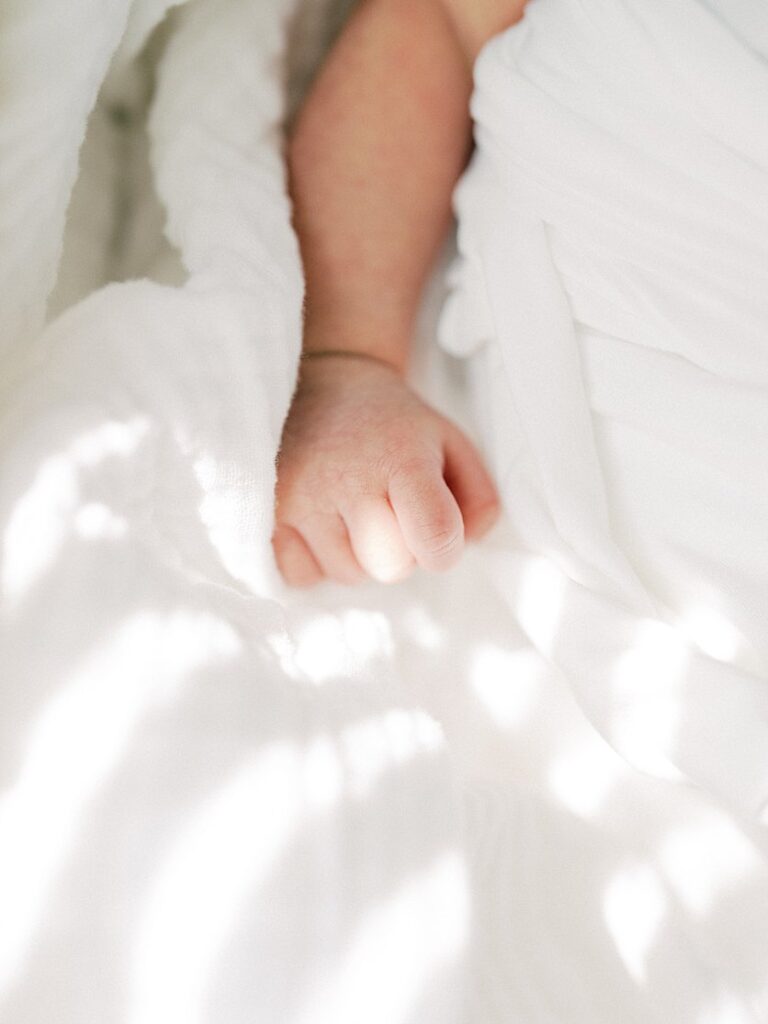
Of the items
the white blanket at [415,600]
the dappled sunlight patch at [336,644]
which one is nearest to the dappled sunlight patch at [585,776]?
the white blanket at [415,600]

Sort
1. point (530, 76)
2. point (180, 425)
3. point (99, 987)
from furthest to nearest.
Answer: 1. point (530, 76)
2. point (180, 425)
3. point (99, 987)

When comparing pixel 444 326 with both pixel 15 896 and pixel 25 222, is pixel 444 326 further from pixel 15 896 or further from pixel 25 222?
pixel 15 896

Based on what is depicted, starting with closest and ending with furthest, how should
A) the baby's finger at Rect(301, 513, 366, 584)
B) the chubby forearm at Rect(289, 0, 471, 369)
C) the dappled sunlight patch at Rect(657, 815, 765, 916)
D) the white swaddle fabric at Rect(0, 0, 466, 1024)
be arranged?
the white swaddle fabric at Rect(0, 0, 466, 1024), the dappled sunlight patch at Rect(657, 815, 765, 916), the baby's finger at Rect(301, 513, 366, 584), the chubby forearm at Rect(289, 0, 471, 369)

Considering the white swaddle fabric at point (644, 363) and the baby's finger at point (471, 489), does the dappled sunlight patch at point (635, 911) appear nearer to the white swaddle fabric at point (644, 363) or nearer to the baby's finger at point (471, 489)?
the white swaddle fabric at point (644, 363)

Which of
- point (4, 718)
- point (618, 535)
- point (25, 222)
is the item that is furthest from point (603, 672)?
point (25, 222)

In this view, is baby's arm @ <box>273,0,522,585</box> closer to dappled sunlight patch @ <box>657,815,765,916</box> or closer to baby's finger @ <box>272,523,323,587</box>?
baby's finger @ <box>272,523,323,587</box>

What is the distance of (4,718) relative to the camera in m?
0.38

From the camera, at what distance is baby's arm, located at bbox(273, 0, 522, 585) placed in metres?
0.59

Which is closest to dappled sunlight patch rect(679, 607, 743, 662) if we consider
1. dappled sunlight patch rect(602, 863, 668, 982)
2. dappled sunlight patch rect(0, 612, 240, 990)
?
dappled sunlight patch rect(602, 863, 668, 982)

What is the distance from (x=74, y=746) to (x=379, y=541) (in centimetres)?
23

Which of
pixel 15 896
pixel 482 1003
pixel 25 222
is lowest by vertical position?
pixel 482 1003

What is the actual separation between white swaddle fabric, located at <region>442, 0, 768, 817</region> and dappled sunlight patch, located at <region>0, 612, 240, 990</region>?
23 centimetres

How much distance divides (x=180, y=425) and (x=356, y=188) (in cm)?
28

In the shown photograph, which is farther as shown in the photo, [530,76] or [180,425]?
[530,76]
